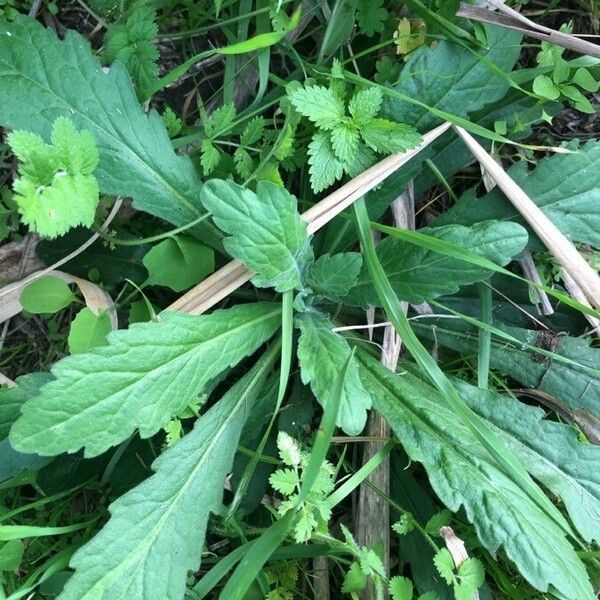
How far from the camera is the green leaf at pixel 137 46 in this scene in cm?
142

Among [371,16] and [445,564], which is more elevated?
[371,16]

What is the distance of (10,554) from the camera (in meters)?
1.46

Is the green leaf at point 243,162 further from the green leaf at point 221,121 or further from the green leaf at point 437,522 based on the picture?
the green leaf at point 437,522

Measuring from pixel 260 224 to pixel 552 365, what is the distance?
2.52 ft

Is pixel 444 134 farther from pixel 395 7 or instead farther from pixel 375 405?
pixel 375 405

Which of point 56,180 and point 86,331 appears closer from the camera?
point 56,180

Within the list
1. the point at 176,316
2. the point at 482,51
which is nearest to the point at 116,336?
the point at 176,316

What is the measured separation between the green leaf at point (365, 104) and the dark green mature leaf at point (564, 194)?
305mm

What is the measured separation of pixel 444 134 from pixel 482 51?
190 mm

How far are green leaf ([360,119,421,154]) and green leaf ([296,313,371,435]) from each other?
0.39 meters

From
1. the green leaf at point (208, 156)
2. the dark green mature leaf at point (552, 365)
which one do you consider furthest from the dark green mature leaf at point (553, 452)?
the green leaf at point (208, 156)

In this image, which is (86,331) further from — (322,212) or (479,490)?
(479,490)

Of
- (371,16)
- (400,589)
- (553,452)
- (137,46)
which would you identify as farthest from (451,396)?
(137,46)

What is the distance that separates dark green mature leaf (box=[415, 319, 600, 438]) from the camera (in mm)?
1520
